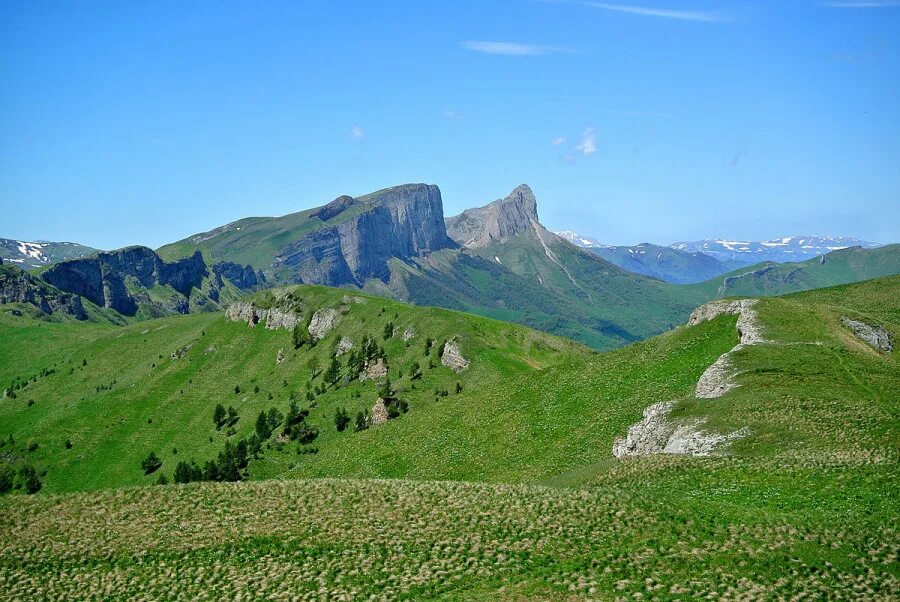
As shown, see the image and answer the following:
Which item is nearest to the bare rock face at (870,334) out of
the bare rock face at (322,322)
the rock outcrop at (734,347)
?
the rock outcrop at (734,347)

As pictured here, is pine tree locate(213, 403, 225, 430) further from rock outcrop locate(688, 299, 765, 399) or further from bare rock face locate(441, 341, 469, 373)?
rock outcrop locate(688, 299, 765, 399)

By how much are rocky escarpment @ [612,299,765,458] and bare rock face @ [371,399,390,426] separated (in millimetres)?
55750

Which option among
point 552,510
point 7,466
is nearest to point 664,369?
point 552,510

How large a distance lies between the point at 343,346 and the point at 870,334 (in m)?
121

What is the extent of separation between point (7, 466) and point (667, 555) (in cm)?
16359

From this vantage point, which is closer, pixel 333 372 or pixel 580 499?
pixel 580 499

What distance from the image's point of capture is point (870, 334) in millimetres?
82188

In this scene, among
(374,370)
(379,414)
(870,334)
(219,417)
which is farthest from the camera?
(219,417)

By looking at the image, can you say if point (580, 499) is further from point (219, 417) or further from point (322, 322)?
point (322, 322)

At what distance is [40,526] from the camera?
43906 mm

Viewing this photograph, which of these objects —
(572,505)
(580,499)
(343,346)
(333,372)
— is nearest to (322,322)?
(343,346)

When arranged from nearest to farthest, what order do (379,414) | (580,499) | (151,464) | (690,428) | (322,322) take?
1. (580,499)
2. (690,428)
3. (379,414)
4. (151,464)
5. (322,322)

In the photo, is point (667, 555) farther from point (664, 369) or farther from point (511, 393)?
point (511, 393)

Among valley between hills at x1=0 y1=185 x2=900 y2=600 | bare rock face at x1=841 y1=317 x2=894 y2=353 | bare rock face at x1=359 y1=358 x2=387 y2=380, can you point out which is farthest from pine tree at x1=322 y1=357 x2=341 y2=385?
bare rock face at x1=841 y1=317 x2=894 y2=353
